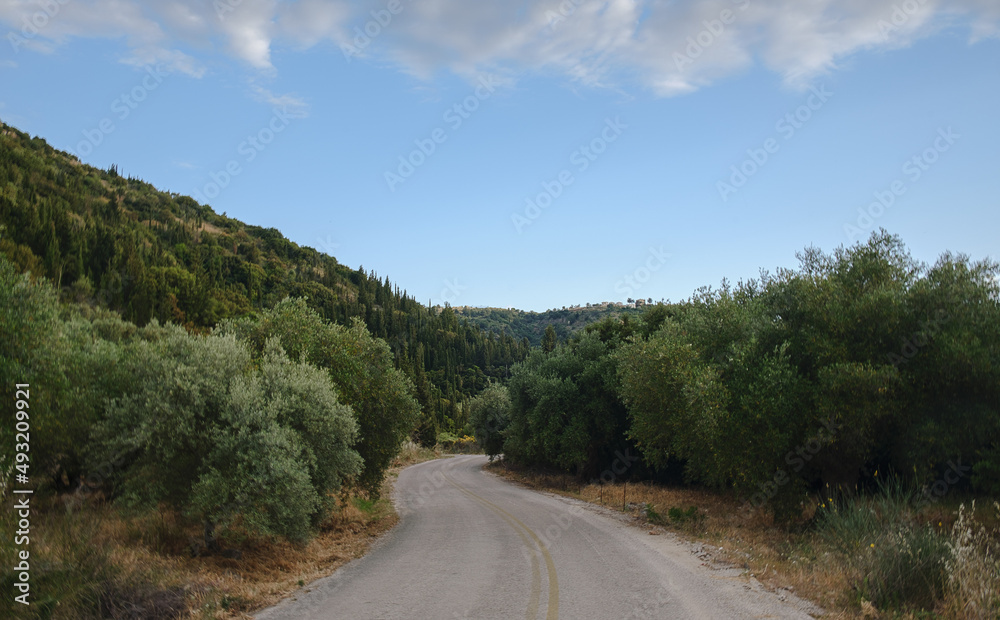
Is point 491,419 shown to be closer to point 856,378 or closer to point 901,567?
Answer: point 856,378

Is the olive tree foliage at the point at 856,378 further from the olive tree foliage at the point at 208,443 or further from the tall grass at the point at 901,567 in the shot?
the olive tree foliage at the point at 208,443

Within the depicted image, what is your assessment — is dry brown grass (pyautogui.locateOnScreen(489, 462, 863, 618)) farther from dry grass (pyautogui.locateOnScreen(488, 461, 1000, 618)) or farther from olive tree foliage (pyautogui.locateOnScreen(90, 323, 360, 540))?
olive tree foliage (pyautogui.locateOnScreen(90, 323, 360, 540))

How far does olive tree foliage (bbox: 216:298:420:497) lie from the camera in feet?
61.3

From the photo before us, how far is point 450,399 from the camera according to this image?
13062 cm

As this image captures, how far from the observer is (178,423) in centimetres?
1121

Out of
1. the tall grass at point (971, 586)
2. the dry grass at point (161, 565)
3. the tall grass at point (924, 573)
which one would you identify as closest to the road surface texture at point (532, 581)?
the dry grass at point (161, 565)

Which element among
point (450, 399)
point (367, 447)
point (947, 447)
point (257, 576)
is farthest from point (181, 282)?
point (947, 447)

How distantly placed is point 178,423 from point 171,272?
298 feet

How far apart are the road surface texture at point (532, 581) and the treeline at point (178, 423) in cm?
222

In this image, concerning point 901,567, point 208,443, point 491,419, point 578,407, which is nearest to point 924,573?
point 901,567

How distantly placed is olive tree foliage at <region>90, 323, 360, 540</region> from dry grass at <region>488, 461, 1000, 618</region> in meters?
9.08

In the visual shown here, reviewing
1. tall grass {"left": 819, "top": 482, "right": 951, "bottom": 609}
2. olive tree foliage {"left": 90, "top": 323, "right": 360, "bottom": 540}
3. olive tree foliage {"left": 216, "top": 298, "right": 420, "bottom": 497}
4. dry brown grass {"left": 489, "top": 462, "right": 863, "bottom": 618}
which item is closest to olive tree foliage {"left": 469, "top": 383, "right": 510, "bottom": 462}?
dry brown grass {"left": 489, "top": 462, "right": 863, "bottom": 618}

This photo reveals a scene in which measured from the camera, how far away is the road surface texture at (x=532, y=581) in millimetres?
8203

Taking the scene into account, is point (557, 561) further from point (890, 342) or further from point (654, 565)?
point (890, 342)
